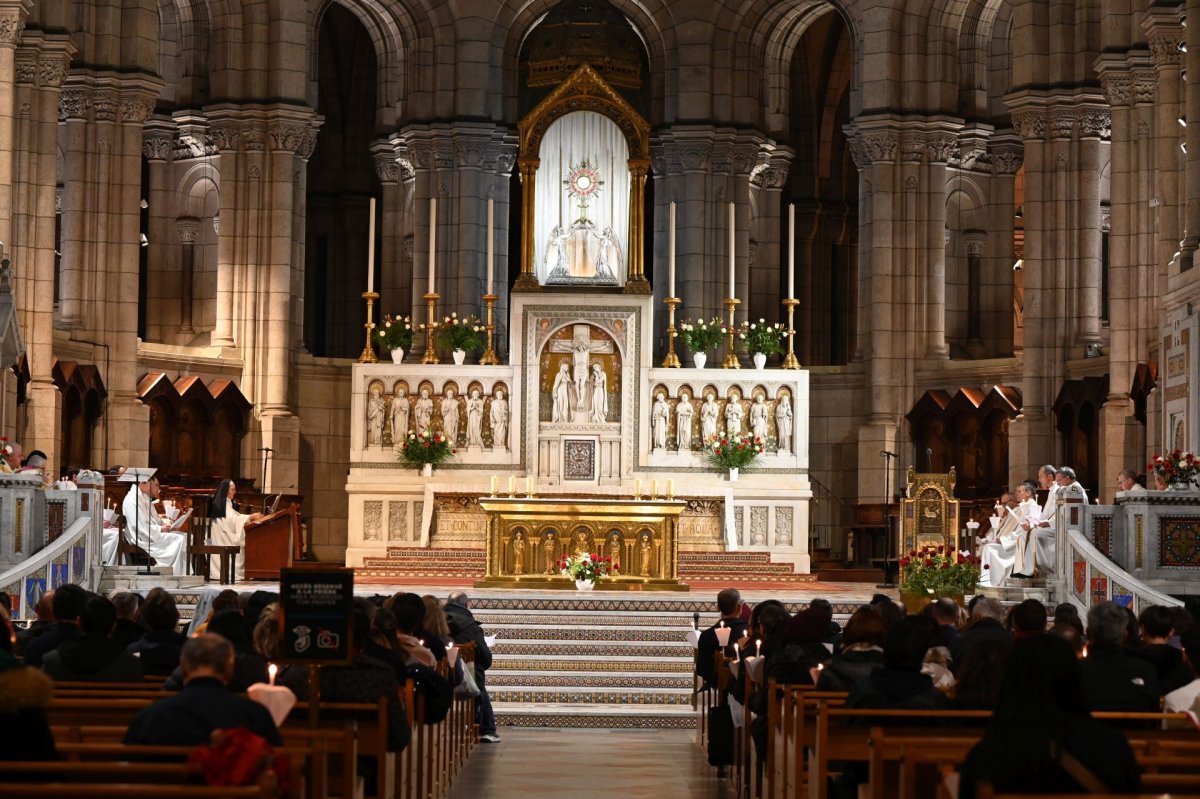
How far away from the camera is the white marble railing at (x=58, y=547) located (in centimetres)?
1733

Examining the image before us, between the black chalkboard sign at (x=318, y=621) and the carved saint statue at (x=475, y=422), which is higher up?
the carved saint statue at (x=475, y=422)

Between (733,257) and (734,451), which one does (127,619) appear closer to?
(734,451)

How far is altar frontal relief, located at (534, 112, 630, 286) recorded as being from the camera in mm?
28266

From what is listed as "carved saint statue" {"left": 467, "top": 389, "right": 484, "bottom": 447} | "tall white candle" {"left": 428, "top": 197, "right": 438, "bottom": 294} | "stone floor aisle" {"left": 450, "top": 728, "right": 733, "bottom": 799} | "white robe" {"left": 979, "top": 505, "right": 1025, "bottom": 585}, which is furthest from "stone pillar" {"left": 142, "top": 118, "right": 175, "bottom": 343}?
"stone floor aisle" {"left": 450, "top": 728, "right": 733, "bottom": 799}

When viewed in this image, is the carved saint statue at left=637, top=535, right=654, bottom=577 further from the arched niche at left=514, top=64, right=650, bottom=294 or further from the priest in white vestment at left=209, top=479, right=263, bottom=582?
the arched niche at left=514, top=64, right=650, bottom=294

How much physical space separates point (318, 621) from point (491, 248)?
71.4 feet

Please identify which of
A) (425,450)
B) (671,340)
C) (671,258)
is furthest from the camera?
(671,340)

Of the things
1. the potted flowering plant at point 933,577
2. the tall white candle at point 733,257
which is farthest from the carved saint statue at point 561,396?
the potted flowering plant at point 933,577

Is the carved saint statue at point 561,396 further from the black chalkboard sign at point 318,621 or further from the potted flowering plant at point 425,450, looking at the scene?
the black chalkboard sign at point 318,621

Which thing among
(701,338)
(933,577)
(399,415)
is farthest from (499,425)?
(933,577)

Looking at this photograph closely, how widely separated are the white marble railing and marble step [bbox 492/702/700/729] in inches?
167

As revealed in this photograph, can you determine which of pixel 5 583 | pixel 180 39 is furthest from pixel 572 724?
pixel 180 39

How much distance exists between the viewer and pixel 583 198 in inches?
1137

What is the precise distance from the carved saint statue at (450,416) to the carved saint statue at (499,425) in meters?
0.52
